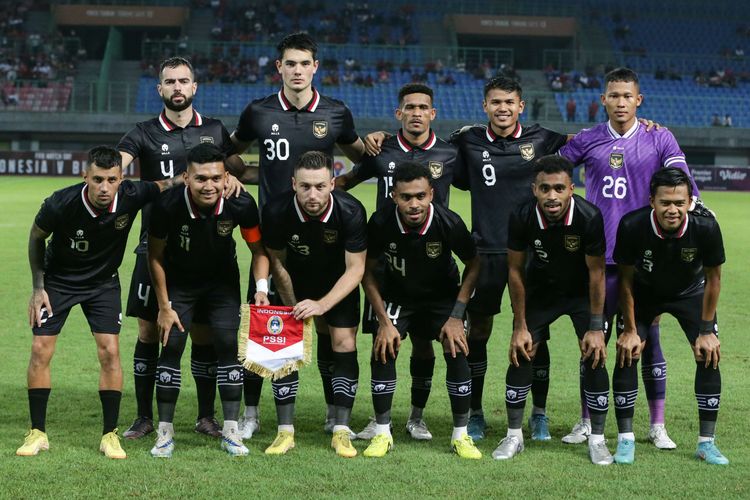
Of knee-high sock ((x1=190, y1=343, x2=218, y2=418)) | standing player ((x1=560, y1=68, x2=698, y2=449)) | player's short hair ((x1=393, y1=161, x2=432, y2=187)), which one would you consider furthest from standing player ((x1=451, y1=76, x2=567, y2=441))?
knee-high sock ((x1=190, y1=343, x2=218, y2=418))

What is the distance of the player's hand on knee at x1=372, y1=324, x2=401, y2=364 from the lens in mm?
6426

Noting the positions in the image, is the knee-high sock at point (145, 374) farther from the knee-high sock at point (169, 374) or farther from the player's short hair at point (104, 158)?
the player's short hair at point (104, 158)

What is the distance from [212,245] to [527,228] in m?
2.00

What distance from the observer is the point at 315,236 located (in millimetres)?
6469

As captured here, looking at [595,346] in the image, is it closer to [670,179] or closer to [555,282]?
[555,282]

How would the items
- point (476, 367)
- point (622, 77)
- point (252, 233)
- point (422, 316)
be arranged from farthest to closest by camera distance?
point (476, 367), point (622, 77), point (422, 316), point (252, 233)

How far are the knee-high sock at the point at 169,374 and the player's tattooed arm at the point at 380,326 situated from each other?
4.02 feet

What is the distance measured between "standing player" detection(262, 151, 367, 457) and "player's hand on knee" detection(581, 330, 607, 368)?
1473 mm

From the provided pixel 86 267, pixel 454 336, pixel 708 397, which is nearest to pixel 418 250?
pixel 454 336

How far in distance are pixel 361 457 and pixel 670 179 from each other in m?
2.50

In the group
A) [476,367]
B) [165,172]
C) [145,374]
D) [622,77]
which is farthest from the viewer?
[476,367]

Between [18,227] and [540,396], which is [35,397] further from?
[18,227]

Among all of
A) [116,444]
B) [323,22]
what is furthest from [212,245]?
[323,22]

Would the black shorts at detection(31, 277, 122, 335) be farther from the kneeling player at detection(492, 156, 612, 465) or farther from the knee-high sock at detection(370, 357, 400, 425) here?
the kneeling player at detection(492, 156, 612, 465)
